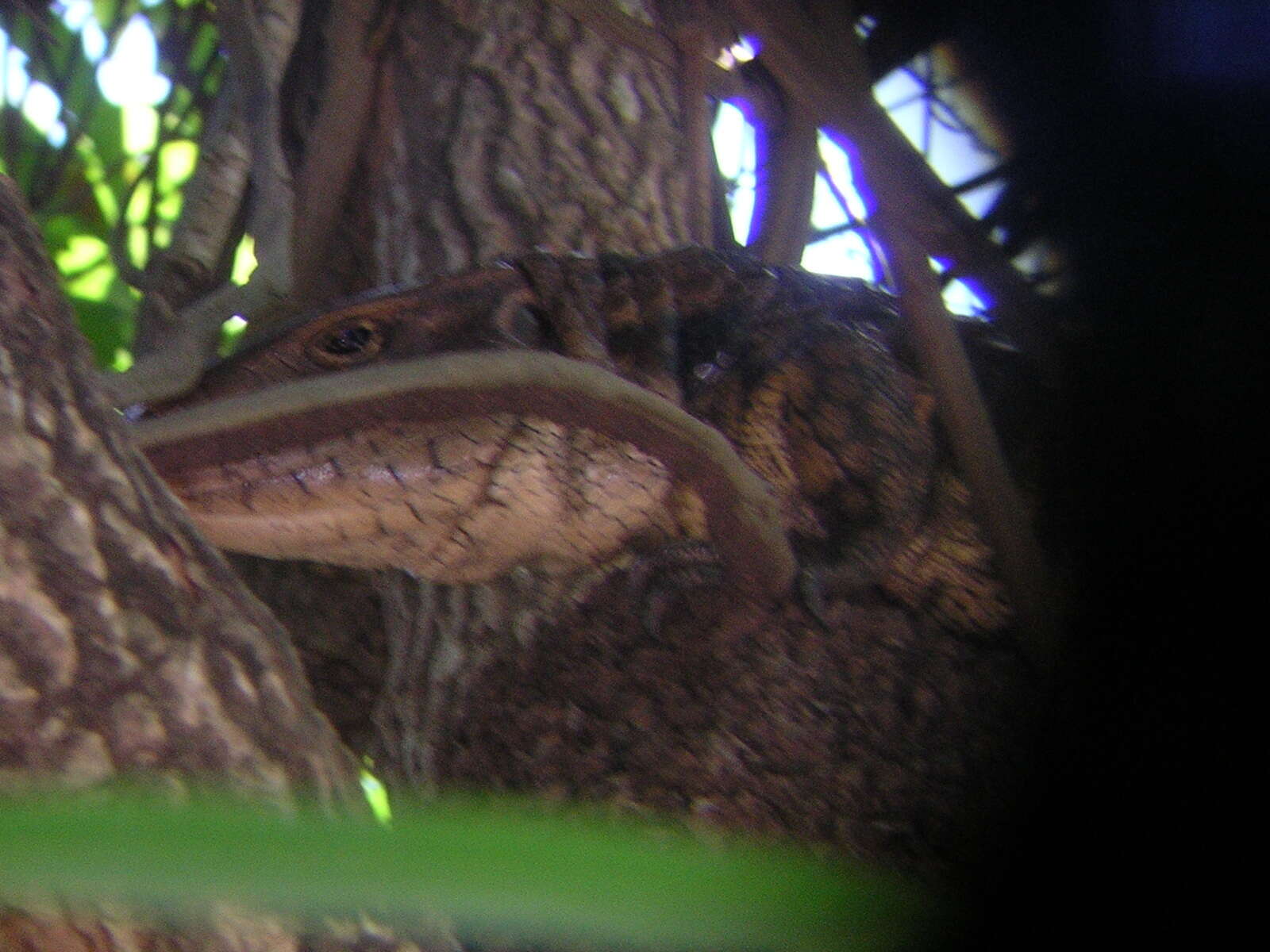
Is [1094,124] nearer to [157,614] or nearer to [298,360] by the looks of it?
[157,614]

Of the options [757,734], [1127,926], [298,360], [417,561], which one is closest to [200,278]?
[298,360]

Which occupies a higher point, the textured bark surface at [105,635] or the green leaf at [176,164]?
the green leaf at [176,164]

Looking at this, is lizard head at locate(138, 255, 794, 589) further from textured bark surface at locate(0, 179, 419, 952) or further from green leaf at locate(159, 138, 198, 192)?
green leaf at locate(159, 138, 198, 192)

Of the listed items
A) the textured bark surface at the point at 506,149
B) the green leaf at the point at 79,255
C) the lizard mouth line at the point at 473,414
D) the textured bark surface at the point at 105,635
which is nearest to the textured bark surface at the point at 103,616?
the textured bark surface at the point at 105,635

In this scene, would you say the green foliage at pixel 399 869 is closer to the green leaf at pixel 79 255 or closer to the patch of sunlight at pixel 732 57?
the patch of sunlight at pixel 732 57

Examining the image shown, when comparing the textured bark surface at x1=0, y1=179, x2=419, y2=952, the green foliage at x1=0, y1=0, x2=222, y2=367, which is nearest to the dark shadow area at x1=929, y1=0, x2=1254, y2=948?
the textured bark surface at x1=0, y1=179, x2=419, y2=952

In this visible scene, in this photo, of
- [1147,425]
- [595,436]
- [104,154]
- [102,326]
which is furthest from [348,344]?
[104,154]
